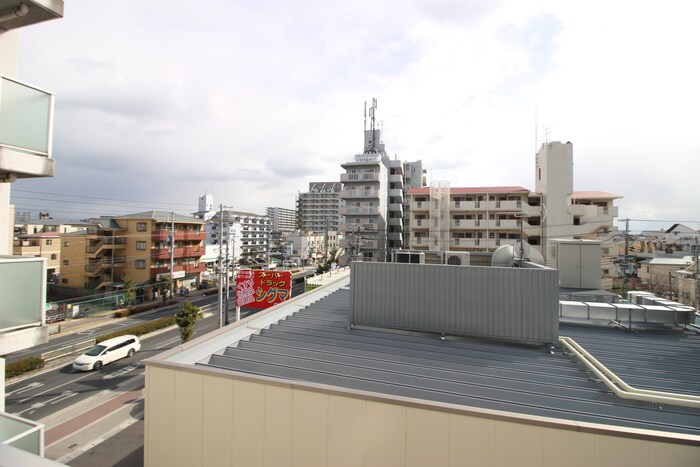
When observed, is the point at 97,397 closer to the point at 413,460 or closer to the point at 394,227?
the point at 413,460

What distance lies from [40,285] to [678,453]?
689 centimetres

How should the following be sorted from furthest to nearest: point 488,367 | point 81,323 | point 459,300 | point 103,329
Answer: point 81,323 < point 103,329 < point 459,300 < point 488,367

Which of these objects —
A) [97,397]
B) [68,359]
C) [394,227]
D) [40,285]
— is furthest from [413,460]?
[394,227]

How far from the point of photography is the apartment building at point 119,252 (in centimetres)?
3198

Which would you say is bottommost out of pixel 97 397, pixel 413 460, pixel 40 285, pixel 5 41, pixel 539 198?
pixel 97 397

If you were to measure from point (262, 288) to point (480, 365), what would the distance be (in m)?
14.4

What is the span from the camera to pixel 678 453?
3.17 metres

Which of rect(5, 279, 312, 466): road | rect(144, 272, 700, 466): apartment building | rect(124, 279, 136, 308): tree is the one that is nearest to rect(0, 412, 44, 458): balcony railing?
rect(144, 272, 700, 466): apartment building

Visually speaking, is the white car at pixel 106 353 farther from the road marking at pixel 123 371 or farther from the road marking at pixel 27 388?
the road marking at pixel 27 388

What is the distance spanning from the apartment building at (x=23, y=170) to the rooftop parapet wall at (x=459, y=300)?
5.08m

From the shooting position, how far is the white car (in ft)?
52.2

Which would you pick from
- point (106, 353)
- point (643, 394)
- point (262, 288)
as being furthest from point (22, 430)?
point (106, 353)

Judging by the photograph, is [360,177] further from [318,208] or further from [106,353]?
[318,208]

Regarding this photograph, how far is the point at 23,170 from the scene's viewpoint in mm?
3807
